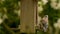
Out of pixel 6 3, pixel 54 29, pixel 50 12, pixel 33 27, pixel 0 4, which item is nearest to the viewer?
pixel 54 29

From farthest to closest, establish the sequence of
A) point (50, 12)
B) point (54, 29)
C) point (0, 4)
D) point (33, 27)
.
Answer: point (0, 4) → point (33, 27) → point (50, 12) → point (54, 29)

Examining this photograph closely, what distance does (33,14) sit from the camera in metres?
0.94

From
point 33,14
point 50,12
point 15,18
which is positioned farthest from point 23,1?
point 15,18

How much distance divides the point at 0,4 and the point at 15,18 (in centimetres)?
19

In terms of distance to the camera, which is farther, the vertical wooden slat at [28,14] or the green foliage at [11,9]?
the green foliage at [11,9]

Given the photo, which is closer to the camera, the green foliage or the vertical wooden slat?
the vertical wooden slat

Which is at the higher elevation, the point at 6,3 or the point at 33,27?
the point at 6,3

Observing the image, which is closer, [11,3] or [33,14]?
[33,14]

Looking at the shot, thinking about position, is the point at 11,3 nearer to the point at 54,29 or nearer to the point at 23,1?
the point at 23,1

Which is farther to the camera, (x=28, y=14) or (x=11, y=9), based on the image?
(x=11, y=9)

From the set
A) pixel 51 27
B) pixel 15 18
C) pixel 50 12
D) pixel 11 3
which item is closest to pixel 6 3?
pixel 11 3

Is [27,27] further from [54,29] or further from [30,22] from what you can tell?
[54,29]

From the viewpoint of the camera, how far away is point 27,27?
938 mm

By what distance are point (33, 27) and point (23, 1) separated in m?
0.17
